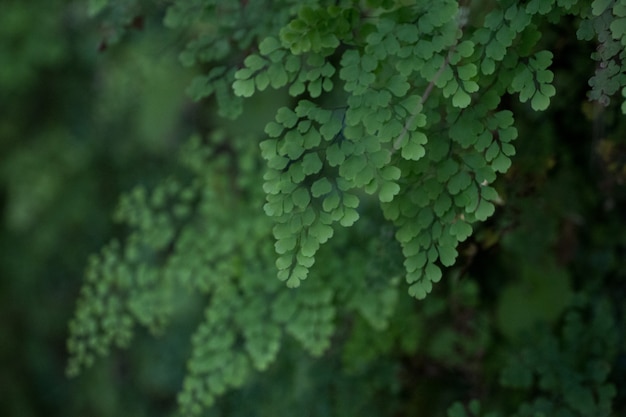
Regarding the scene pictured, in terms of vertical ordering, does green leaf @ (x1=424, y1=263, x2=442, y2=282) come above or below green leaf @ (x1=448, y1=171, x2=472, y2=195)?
below

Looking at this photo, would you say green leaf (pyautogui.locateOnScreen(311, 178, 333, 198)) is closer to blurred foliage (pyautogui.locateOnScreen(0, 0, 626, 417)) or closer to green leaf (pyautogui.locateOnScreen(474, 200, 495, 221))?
green leaf (pyautogui.locateOnScreen(474, 200, 495, 221))

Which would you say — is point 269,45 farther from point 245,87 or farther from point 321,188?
point 321,188

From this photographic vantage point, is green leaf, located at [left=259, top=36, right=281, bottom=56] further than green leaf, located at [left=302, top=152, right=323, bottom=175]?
Yes

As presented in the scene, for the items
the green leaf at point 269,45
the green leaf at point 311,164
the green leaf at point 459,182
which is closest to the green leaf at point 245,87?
the green leaf at point 269,45

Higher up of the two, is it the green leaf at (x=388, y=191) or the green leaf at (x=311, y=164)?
the green leaf at (x=311, y=164)

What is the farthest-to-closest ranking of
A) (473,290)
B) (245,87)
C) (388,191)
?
(473,290), (245,87), (388,191)

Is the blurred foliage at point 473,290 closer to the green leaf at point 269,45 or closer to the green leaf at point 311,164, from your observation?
the green leaf at point 269,45

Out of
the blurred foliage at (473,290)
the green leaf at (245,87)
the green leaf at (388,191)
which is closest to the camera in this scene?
the green leaf at (388,191)

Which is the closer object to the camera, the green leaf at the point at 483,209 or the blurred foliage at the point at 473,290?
the green leaf at the point at 483,209

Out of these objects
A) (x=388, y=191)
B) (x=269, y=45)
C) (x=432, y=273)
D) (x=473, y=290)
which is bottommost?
(x=473, y=290)

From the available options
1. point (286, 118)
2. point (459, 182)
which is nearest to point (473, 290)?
point (459, 182)

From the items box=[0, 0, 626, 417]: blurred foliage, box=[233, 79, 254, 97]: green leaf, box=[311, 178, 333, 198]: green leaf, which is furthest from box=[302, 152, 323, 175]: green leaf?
box=[0, 0, 626, 417]: blurred foliage

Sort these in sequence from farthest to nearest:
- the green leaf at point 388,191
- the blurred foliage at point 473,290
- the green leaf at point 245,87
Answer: the blurred foliage at point 473,290, the green leaf at point 245,87, the green leaf at point 388,191

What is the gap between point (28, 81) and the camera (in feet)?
11.0
